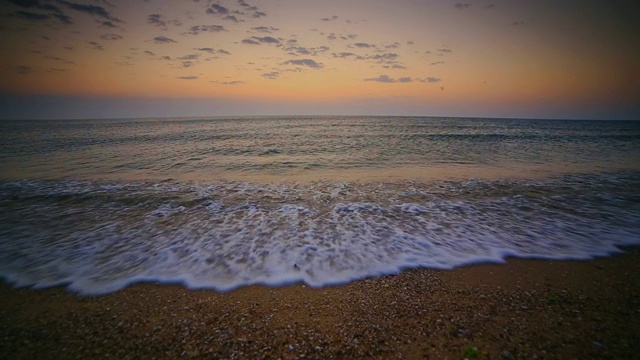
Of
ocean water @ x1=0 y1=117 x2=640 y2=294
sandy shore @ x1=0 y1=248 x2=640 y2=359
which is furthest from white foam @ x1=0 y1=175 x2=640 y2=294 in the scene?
sandy shore @ x1=0 y1=248 x2=640 y2=359

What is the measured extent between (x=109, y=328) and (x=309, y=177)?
9031 mm

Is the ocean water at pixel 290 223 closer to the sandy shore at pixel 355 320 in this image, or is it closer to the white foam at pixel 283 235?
the white foam at pixel 283 235

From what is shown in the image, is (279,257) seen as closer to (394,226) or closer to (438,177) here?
(394,226)

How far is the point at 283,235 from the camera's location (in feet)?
19.7

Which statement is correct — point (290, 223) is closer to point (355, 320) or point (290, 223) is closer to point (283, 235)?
point (283, 235)

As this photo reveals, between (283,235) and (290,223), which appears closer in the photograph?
(283,235)

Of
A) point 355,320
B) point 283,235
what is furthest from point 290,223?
point 355,320

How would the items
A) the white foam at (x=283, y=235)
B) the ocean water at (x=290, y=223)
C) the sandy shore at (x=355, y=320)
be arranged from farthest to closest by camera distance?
the ocean water at (x=290, y=223), the white foam at (x=283, y=235), the sandy shore at (x=355, y=320)

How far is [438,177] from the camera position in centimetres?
1157

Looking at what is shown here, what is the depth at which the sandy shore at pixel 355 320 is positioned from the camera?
2951 millimetres

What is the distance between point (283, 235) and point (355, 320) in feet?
9.71

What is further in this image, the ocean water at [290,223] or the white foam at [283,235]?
the ocean water at [290,223]

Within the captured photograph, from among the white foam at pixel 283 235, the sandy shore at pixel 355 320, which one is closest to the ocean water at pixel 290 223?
the white foam at pixel 283 235

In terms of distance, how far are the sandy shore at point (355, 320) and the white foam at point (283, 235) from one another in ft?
1.39
